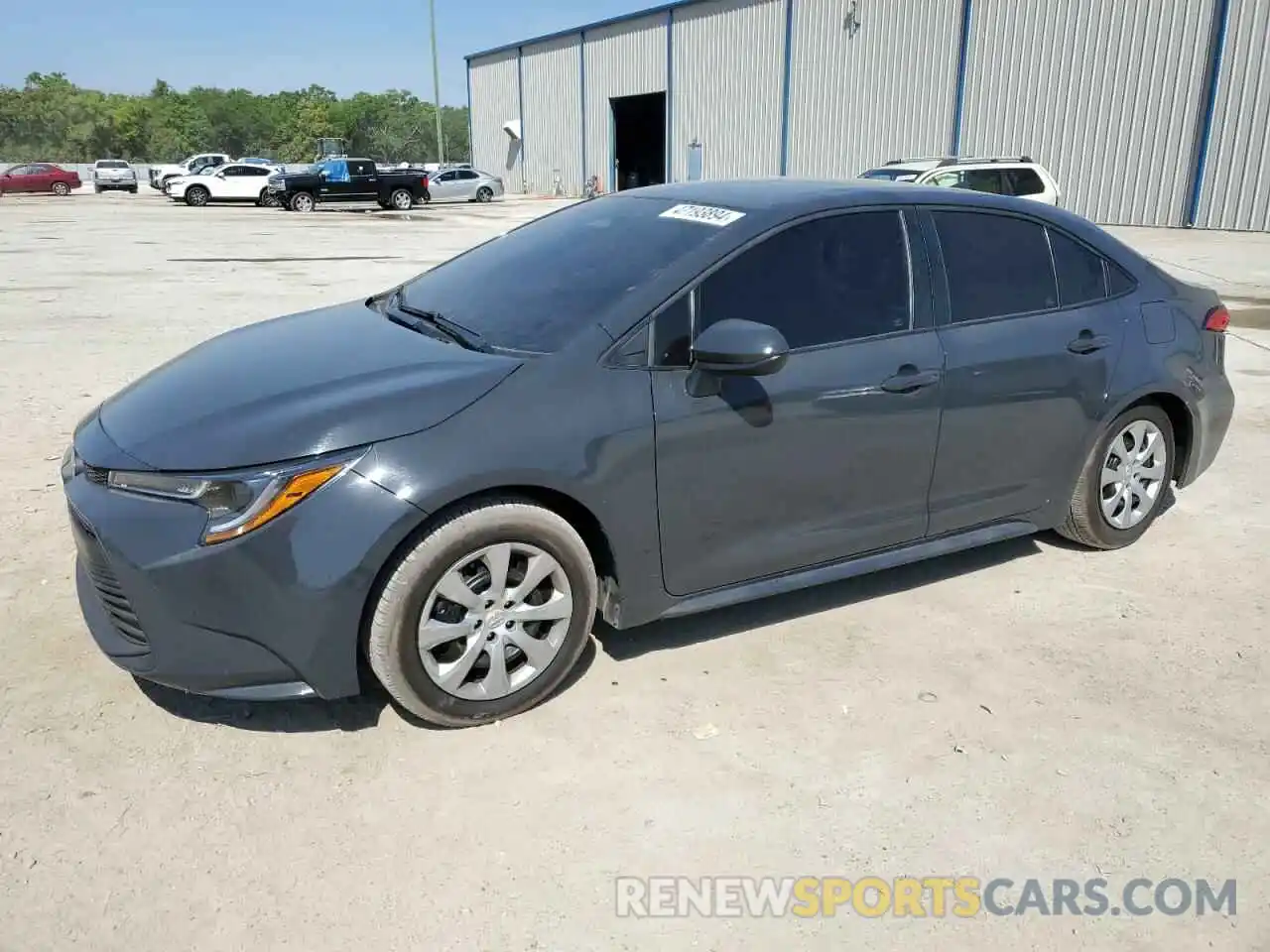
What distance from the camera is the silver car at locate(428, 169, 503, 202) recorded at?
3981 cm

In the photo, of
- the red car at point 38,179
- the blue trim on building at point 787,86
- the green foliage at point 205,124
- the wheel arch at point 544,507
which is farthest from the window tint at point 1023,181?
the green foliage at point 205,124

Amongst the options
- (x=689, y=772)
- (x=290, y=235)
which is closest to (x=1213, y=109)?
(x=290, y=235)

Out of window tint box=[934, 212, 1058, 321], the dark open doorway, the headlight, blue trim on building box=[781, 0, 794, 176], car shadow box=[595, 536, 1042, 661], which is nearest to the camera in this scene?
the headlight

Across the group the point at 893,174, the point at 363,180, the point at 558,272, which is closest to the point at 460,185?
the point at 363,180

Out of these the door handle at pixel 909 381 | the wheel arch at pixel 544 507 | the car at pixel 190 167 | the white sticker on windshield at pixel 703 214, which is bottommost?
→ the wheel arch at pixel 544 507

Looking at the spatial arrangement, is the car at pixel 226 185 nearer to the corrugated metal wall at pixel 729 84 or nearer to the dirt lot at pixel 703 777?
the corrugated metal wall at pixel 729 84

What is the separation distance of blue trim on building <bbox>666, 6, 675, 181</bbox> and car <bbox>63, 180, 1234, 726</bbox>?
3361 centimetres

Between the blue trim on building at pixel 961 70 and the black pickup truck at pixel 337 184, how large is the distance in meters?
18.7

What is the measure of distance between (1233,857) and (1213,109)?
79.3ft

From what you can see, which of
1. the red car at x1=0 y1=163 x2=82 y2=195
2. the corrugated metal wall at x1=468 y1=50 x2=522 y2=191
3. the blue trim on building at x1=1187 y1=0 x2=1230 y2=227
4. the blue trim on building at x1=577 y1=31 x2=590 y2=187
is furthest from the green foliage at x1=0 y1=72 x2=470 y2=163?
the blue trim on building at x1=1187 y1=0 x2=1230 y2=227

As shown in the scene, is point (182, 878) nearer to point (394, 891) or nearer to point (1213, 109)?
point (394, 891)

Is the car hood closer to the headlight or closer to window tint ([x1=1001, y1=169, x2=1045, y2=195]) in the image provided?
the headlight

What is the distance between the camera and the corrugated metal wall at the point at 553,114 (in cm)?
4147

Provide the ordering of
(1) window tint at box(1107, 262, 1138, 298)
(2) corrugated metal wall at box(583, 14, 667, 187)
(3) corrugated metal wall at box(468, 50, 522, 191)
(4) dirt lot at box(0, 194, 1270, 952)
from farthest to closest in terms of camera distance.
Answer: (3) corrugated metal wall at box(468, 50, 522, 191) < (2) corrugated metal wall at box(583, 14, 667, 187) < (1) window tint at box(1107, 262, 1138, 298) < (4) dirt lot at box(0, 194, 1270, 952)
